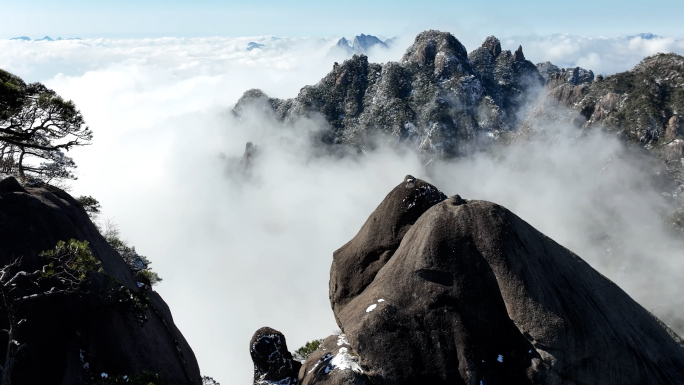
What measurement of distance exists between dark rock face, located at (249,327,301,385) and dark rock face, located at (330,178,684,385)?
547 cm

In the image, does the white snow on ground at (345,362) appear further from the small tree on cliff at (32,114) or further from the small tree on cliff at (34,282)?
the small tree on cliff at (32,114)

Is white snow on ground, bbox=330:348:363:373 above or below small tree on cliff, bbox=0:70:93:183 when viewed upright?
below

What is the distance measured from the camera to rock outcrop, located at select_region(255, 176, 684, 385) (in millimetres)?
20375

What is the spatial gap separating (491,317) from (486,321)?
337mm

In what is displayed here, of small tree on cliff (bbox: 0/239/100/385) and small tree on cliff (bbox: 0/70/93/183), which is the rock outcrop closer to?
small tree on cliff (bbox: 0/239/100/385)

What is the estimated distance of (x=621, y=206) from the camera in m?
194

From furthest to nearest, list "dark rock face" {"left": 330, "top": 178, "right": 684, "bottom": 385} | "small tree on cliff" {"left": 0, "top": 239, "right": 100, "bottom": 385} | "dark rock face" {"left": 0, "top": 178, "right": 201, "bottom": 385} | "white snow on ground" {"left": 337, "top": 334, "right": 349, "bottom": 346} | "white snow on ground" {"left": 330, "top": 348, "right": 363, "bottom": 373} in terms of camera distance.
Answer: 1. "white snow on ground" {"left": 337, "top": 334, "right": 349, "bottom": 346}
2. "white snow on ground" {"left": 330, "top": 348, "right": 363, "bottom": 373}
3. "dark rock face" {"left": 330, "top": 178, "right": 684, "bottom": 385}
4. "dark rock face" {"left": 0, "top": 178, "right": 201, "bottom": 385}
5. "small tree on cliff" {"left": 0, "top": 239, "right": 100, "bottom": 385}

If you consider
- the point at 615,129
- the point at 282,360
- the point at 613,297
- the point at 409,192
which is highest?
the point at 615,129

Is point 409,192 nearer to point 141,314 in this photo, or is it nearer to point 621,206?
point 141,314

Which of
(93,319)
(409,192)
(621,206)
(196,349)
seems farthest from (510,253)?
(621,206)

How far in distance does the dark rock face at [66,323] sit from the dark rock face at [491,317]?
11488mm

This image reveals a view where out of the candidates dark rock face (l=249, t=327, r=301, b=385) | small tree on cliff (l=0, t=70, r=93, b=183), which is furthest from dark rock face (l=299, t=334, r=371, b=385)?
small tree on cliff (l=0, t=70, r=93, b=183)

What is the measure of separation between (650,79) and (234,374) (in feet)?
714

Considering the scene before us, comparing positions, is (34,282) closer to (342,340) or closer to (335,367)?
(335,367)
